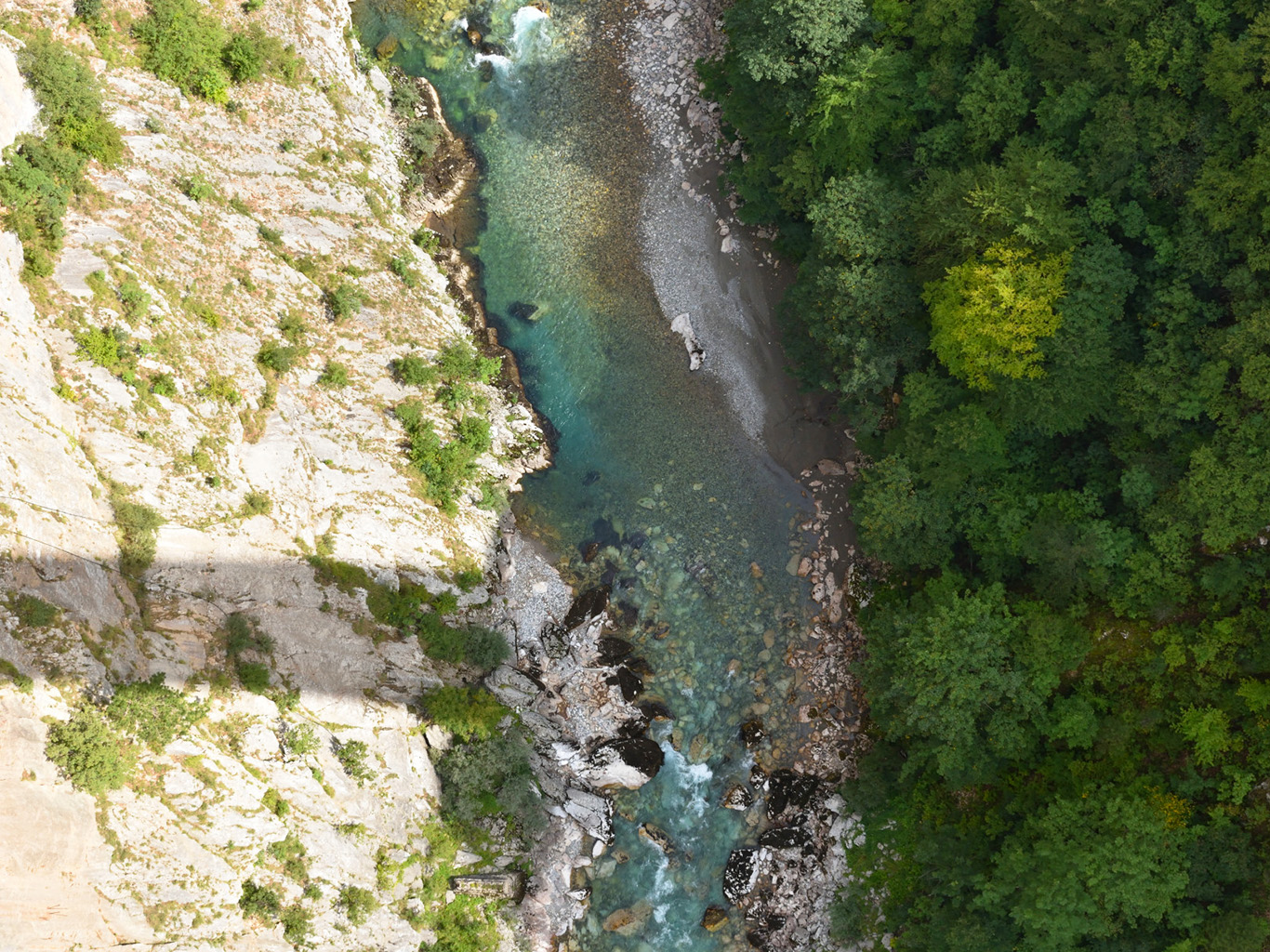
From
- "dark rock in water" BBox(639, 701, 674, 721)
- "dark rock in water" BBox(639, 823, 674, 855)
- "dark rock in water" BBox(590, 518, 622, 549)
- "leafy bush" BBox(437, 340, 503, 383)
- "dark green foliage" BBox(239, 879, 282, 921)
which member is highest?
"leafy bush" BBox(437, 340, 503, 383)

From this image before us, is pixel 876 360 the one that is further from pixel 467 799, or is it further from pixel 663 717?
pixel 467 799

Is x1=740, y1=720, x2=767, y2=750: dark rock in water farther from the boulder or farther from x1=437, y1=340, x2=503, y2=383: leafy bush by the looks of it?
x1=437, y1=340, x2=503, y2=383: leafy bush

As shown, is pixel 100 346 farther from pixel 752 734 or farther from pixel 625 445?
pixel 752 734

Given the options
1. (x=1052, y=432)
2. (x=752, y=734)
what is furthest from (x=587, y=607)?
(x=1052, y=432)

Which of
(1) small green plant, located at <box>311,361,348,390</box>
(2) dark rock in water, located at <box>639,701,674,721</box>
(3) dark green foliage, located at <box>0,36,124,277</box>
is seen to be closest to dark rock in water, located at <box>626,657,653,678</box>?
(2) dark rock in water, located at <box>639,701,674,721</box>

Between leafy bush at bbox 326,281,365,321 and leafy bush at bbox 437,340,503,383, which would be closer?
leafy bush at bbox 326,281,365,321

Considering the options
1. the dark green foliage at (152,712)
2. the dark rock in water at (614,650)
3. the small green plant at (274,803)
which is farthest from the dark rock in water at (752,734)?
the dark green foliage at (152,712)
